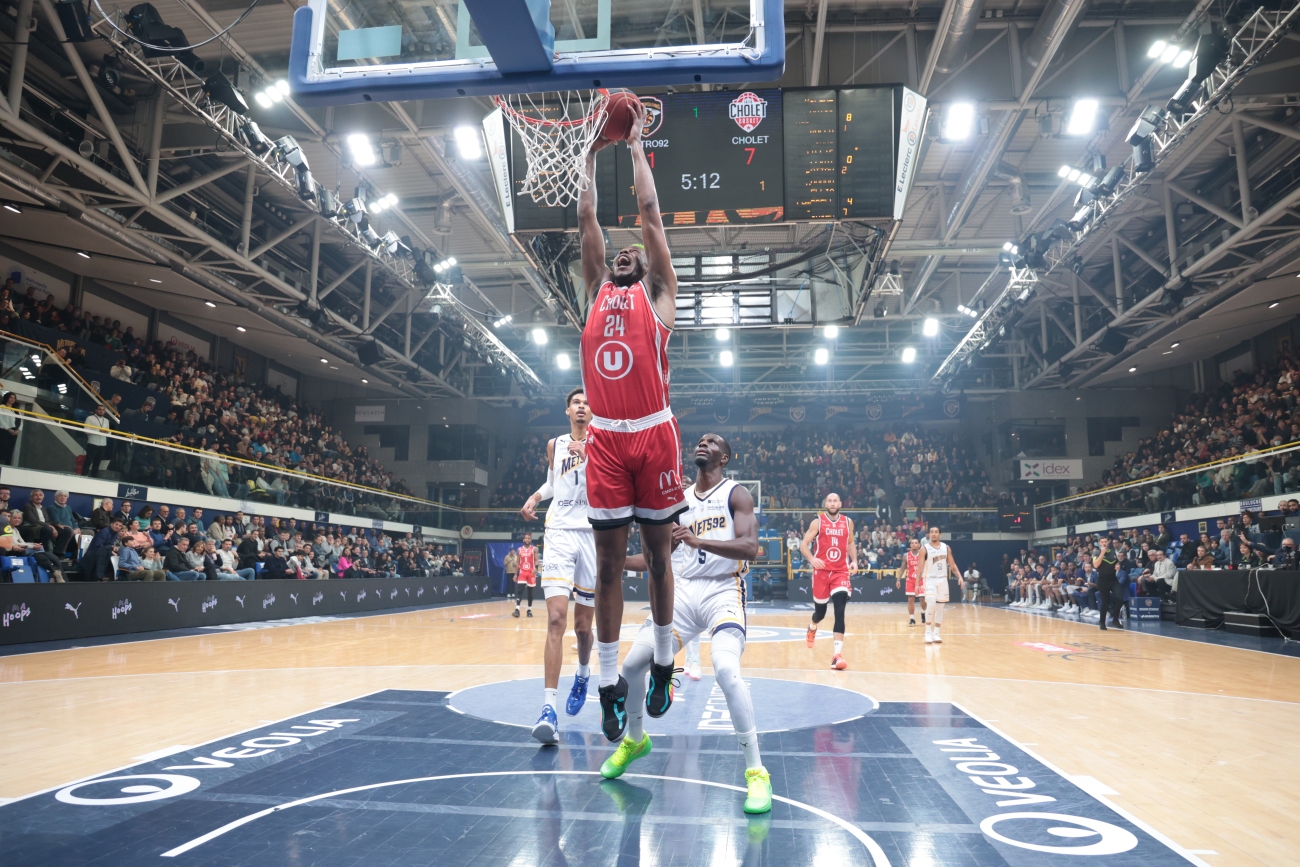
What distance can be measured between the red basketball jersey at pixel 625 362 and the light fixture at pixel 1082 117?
12.6m

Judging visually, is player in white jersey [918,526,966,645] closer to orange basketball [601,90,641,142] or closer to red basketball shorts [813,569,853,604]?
red basketball shorts [813,569,853,604]

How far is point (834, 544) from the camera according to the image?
1062 centimetres

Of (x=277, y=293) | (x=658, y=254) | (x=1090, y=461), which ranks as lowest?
(x=658, y=254)

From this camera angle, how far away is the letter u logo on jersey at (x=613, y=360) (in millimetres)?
3865

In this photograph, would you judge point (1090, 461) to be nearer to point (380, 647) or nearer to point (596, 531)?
point (380, 647)

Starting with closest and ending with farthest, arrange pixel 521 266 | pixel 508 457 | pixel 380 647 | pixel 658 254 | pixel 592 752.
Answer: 1. pixel 658 254
2. pixel 592 752
3. pixel 380 647
4. pixel 521 266
5. pixel 508 457

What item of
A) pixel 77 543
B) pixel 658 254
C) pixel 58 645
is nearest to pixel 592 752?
pixel 658 254

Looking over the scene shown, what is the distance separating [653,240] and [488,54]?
1.95m

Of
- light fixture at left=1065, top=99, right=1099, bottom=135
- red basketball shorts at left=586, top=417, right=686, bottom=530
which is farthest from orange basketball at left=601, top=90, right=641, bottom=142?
light fixture at left=1065, top=99, right=1099, bottom=135

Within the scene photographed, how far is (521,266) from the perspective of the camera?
21.0m

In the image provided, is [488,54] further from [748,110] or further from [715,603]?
[748,110]

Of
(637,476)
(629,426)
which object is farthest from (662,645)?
(629,426)

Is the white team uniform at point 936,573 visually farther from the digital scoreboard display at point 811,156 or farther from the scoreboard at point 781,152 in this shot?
the digital scoreboard display at point 811,156

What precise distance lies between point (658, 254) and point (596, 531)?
1.39 metres
